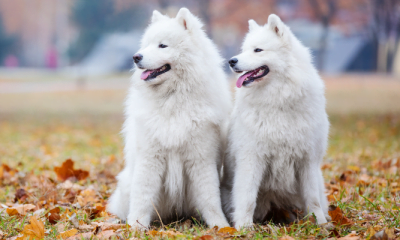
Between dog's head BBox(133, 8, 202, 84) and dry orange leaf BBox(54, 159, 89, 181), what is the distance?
1982 millimetres

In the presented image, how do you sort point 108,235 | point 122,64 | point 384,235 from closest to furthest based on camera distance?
point 384,235 → point 108,235 → point 122,64

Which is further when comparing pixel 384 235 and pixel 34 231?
pixel 34 231

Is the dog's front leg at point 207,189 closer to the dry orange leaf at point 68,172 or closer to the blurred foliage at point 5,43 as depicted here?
the dry orange leaf at point 68,172

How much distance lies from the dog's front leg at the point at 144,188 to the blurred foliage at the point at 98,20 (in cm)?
2582

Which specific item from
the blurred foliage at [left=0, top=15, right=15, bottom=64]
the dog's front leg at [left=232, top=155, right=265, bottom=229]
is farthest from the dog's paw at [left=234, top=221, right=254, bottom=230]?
the blurred foliage at [left=0, top=15, right=15, bottom=64]

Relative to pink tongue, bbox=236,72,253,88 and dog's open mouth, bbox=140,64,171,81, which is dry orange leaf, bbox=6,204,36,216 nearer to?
dog's open mouth, bbox=140,64,171,81

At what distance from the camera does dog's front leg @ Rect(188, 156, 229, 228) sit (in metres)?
3.29

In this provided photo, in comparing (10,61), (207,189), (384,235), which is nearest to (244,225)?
(207,189)

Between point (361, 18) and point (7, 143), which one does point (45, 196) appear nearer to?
point (7, 143)

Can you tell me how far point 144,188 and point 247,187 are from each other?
2.87 ft

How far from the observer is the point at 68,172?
4.81 metres

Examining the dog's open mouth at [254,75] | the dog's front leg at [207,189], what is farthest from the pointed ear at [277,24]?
the dog's front leg at [207,189]

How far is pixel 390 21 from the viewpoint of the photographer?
1752 centimetres

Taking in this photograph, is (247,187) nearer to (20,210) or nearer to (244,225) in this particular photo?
(244,225)
